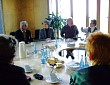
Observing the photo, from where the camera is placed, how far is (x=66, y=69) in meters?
2.81

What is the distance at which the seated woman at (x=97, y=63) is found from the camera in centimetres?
158

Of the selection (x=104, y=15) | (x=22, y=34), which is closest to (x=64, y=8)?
(x=104, y=15)

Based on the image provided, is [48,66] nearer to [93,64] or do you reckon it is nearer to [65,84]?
[65,84]

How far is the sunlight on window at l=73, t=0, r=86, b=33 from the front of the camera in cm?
692

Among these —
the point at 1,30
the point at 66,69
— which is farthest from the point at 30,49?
the point at 1,30

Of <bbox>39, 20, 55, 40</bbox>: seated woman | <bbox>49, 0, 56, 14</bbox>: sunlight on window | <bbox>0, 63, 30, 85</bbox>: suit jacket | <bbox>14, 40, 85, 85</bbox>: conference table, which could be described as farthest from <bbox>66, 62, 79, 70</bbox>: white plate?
<bbox>49, 0, 56, 14</bbox>: sunlight on window

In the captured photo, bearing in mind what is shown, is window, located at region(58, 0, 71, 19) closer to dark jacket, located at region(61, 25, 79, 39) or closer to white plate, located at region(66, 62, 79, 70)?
dark jacket, located at region(61, 25, 79, 39)

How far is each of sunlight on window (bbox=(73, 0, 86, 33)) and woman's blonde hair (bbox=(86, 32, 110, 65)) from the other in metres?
5.33

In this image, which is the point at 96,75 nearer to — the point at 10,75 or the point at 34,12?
the point at 10,75

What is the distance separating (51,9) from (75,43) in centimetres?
313

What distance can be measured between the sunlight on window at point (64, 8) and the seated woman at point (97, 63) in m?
5.58

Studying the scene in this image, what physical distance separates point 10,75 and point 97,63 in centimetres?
64

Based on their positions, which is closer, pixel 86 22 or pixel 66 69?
pixel 66 69

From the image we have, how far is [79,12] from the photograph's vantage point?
706cm
